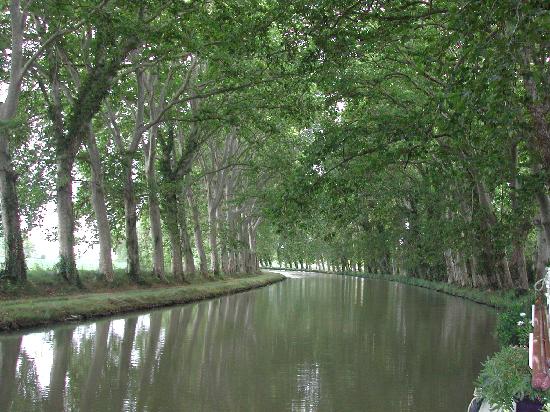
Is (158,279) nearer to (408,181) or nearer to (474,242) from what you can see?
(474,242)

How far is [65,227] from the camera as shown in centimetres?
2131

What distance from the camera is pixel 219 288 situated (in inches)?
1284

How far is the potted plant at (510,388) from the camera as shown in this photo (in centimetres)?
571

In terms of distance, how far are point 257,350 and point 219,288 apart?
20.1 metres

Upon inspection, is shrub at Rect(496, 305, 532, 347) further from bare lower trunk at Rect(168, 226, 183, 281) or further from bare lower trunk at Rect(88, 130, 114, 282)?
bare lower trunk at Rect(168, 226, 183, 281)

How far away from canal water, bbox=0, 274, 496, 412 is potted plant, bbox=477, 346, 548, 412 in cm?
213

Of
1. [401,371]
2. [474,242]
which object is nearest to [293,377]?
[401,371]

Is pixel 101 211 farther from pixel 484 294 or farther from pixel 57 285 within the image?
pixel 484 294

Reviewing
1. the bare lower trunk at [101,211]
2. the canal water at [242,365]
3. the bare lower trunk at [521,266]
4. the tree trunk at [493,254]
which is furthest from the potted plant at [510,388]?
the bare lower trunk at [101,211]

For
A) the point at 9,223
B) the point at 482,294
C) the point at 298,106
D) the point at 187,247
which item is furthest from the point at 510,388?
the point at 187,247

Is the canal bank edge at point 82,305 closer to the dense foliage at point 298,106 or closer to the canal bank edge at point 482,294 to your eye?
the dense foliage at point 298,106

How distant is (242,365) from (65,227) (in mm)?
12799

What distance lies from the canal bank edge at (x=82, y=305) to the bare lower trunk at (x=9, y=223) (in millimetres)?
1351

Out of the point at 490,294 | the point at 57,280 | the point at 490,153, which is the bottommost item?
the point at 490,294
